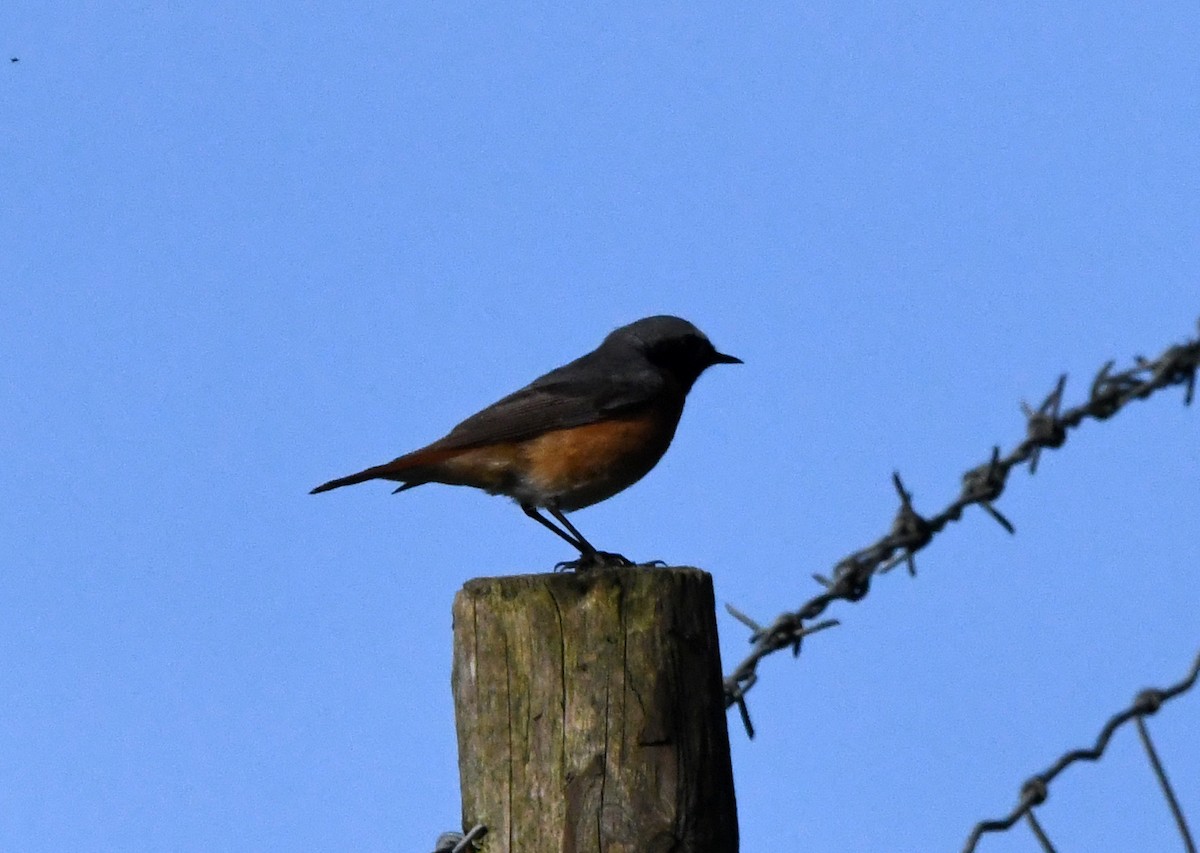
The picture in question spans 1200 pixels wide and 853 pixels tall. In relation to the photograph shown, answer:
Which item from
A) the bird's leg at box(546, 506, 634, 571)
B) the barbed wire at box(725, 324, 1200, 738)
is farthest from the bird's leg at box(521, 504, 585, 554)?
the barbed wire at box(725, 324, 1200, 738)

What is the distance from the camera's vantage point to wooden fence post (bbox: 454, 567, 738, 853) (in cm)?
343

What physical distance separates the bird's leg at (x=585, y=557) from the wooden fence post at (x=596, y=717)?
3.85 feet

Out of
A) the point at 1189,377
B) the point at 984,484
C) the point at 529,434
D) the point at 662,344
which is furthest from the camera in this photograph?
the point at 662,344

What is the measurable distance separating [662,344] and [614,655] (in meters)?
4.88

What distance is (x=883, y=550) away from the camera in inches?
139

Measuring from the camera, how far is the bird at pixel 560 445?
7.42 m

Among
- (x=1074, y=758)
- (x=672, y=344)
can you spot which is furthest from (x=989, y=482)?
(x=672, y=344)

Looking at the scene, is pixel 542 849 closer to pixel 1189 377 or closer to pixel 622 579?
pixel 622 579

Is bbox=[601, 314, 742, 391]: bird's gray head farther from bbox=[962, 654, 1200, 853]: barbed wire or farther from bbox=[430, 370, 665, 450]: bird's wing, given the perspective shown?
bbox=[962, 654, 1200, 853]: barbed wire

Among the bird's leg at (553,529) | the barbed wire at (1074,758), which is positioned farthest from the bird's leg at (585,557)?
the barbed wire at (1074,758)

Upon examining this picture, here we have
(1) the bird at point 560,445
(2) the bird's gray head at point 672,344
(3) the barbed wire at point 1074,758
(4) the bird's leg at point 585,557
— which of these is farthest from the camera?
(2) the bird's gray head at point 672,344

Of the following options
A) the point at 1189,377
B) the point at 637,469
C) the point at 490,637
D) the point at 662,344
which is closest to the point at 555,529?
the point at 637,469

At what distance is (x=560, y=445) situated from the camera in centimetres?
743

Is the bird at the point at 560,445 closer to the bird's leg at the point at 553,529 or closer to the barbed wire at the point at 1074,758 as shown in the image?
the bird's leg at the point at 553,529
